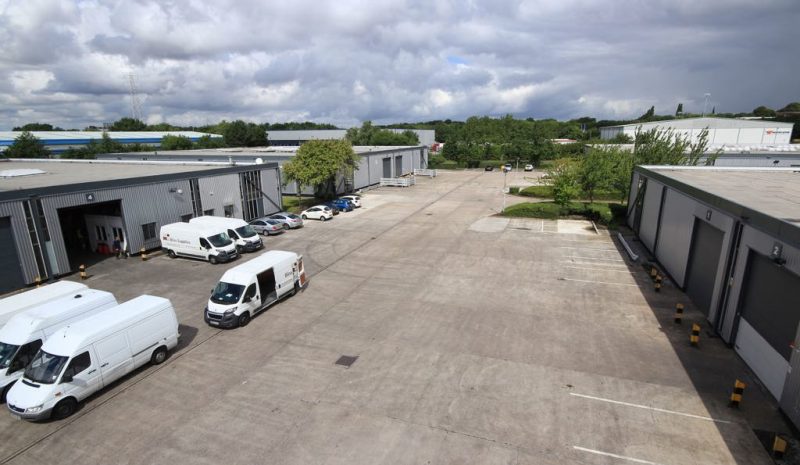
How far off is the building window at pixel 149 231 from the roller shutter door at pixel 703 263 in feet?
101

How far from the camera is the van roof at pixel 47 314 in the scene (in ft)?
41.0

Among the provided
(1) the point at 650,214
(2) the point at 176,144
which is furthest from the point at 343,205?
(2) the point at 176,144

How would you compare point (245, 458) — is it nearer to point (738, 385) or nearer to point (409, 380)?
point (409, 380)

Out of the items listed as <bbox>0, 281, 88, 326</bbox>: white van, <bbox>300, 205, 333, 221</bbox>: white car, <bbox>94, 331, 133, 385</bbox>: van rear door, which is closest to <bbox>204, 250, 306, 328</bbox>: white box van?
<bbox>94, 331, 133, 385</bbox>: van rear door

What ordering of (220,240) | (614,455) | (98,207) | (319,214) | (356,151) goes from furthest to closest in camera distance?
1. (356,151)
2. (319,214)
3. (98,207)
4. (220,240)
5. (614,455)

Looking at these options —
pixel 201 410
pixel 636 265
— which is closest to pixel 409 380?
pixel 201 410

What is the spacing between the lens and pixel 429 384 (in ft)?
41.1

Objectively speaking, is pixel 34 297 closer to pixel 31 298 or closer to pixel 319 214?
pixel 31 298

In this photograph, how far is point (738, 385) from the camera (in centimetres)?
1102

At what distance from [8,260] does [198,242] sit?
8507mm

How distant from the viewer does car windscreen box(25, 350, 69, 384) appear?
36.5 feet

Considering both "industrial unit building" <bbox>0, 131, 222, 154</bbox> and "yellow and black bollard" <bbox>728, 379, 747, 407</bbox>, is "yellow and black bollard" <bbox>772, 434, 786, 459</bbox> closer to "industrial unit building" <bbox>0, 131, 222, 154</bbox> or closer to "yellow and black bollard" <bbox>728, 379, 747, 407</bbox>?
"yellow and black bollard" <bbox>728, 379, 747, 407</bbox>

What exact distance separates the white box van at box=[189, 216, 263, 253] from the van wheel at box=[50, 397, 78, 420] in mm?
14683

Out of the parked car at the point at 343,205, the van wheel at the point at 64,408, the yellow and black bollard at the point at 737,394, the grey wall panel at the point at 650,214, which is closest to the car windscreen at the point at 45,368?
the van wheel at the point at 64,408
